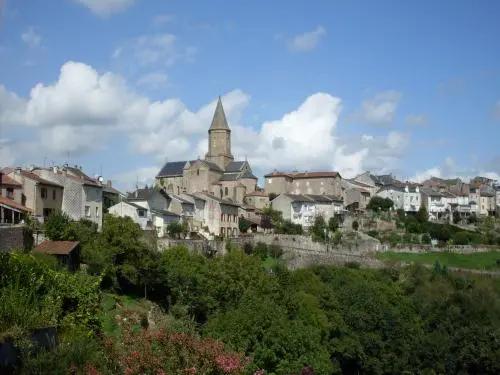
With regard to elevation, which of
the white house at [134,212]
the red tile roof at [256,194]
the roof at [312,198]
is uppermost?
the red tile roof at [256,194]

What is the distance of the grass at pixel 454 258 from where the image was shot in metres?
63.6

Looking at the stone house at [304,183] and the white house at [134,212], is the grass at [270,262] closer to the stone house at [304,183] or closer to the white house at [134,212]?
the white house at [134,212]

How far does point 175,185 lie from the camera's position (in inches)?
3501

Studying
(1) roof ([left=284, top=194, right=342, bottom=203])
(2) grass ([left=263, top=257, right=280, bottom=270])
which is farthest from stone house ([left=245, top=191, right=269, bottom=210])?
(2) grass ([left=263, top=257, right=280, bottom=270])

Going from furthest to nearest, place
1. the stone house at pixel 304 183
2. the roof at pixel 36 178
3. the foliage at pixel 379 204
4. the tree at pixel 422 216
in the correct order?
the foliage at pixel 379 204
the stone house at pixel 304 183
the tree at pixel 422 216
the roof at pixel 36 178

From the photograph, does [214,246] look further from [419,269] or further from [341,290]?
[419,269]

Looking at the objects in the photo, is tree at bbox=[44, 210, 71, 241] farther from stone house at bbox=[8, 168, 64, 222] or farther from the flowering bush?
the flowering bush

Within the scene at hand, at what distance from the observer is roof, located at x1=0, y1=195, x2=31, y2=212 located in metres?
42.0

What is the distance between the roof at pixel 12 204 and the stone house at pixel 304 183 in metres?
50.2

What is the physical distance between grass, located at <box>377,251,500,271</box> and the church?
25.5 meters

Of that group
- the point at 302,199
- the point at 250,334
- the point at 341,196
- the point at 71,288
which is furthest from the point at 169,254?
the point at 341,196

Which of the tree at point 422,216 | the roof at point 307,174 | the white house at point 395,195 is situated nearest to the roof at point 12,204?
the roof at point 307,174

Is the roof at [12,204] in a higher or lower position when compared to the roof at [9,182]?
lower

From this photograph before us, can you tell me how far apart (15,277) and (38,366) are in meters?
5.28
